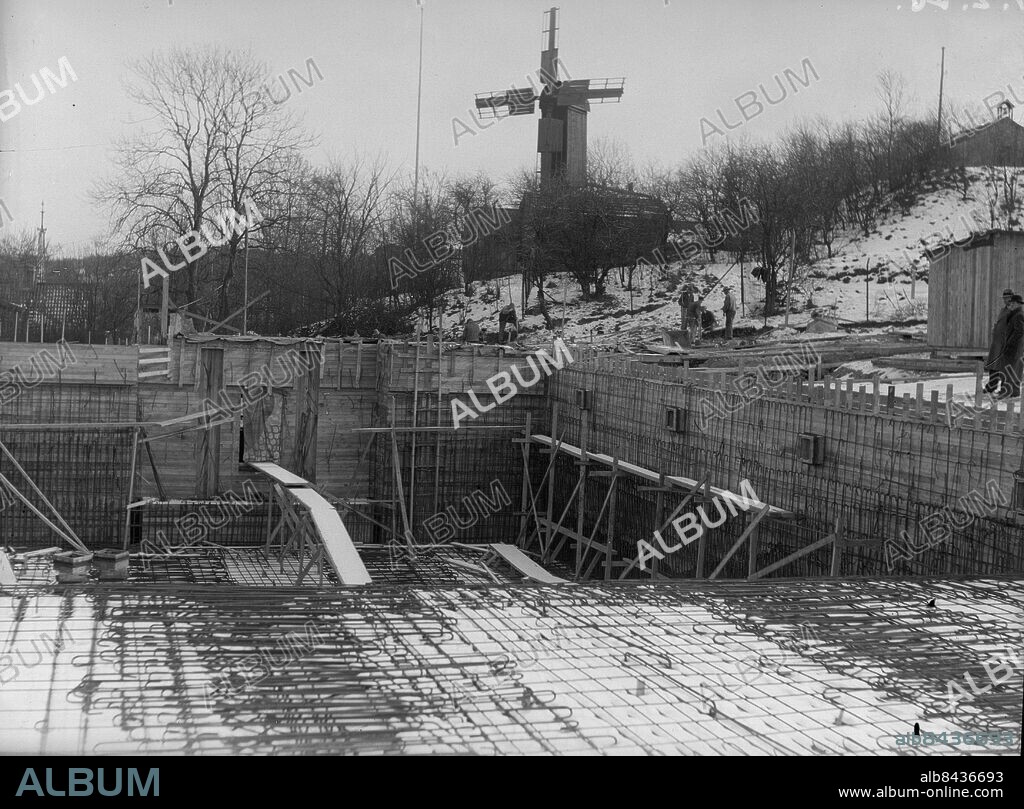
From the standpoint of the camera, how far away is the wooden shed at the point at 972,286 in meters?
17.2

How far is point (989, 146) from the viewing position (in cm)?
3441

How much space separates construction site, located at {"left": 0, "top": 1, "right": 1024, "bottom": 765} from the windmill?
0.52 feet

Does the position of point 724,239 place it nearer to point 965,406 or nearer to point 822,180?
point 822,180

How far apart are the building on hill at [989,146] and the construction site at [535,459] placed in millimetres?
145

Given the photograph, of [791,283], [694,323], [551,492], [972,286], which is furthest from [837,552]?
[791,283]

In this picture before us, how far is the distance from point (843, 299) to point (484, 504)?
44.4 feet

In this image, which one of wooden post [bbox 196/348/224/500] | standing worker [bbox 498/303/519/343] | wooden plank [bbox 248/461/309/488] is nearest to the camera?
wooden plank [bbox 248/461/309/488]

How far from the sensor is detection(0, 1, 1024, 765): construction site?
4863 mm

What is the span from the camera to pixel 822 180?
33094mm

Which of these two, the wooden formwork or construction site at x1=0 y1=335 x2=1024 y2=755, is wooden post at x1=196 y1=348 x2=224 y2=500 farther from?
the wooden formwork

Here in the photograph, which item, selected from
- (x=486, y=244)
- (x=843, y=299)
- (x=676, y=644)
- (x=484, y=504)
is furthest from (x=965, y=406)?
(x=486, y=244)

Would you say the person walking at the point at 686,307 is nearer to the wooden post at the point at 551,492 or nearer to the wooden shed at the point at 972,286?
the wooden shed at the point at 972,286

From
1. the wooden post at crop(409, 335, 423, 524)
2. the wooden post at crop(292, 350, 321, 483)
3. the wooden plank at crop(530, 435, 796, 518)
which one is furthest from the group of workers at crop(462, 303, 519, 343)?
the wooden plank at crop(530, 435, 796, 518)

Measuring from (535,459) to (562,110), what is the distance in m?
21.1
